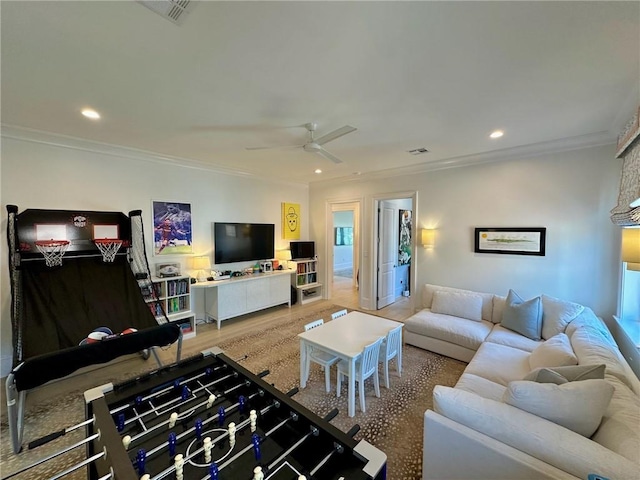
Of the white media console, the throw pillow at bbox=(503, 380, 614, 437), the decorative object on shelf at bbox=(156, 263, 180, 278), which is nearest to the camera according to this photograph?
the throw pillow at bbox=(503, 380, 614, 437)

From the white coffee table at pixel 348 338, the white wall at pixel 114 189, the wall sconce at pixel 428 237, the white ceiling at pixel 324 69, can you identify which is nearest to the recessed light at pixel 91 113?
the white ceiling at pixel 324 69

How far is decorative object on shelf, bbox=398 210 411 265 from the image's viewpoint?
6242 millimetres

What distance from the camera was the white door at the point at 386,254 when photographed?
5301 millimetres

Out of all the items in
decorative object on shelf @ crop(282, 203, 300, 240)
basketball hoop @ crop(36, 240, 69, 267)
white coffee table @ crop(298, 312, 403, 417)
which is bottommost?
white coffee table @ crop(298, 312, 403, 417)

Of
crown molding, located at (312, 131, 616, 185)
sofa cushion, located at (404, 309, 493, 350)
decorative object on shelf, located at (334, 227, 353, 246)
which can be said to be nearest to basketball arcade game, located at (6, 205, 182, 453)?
sofa cushion, located at (404, 309, 493, 350)

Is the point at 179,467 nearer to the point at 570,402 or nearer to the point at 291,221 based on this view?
the point at 570,402

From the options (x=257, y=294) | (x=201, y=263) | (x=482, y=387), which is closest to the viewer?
(x=482, y=387)

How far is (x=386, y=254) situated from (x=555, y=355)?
3517 mm

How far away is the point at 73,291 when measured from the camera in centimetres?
296

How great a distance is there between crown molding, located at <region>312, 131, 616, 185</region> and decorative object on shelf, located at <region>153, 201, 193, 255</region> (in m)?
3.43

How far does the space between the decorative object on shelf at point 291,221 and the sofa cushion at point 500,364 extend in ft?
13.6

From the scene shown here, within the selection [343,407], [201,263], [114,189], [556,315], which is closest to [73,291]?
[114,189]

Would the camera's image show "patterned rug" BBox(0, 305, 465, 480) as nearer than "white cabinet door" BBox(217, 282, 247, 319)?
Yes

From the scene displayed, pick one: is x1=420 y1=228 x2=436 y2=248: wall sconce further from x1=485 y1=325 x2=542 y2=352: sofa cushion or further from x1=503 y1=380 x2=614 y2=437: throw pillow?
x1=503 y1=380 x2=614 y2=437: throw pillow
